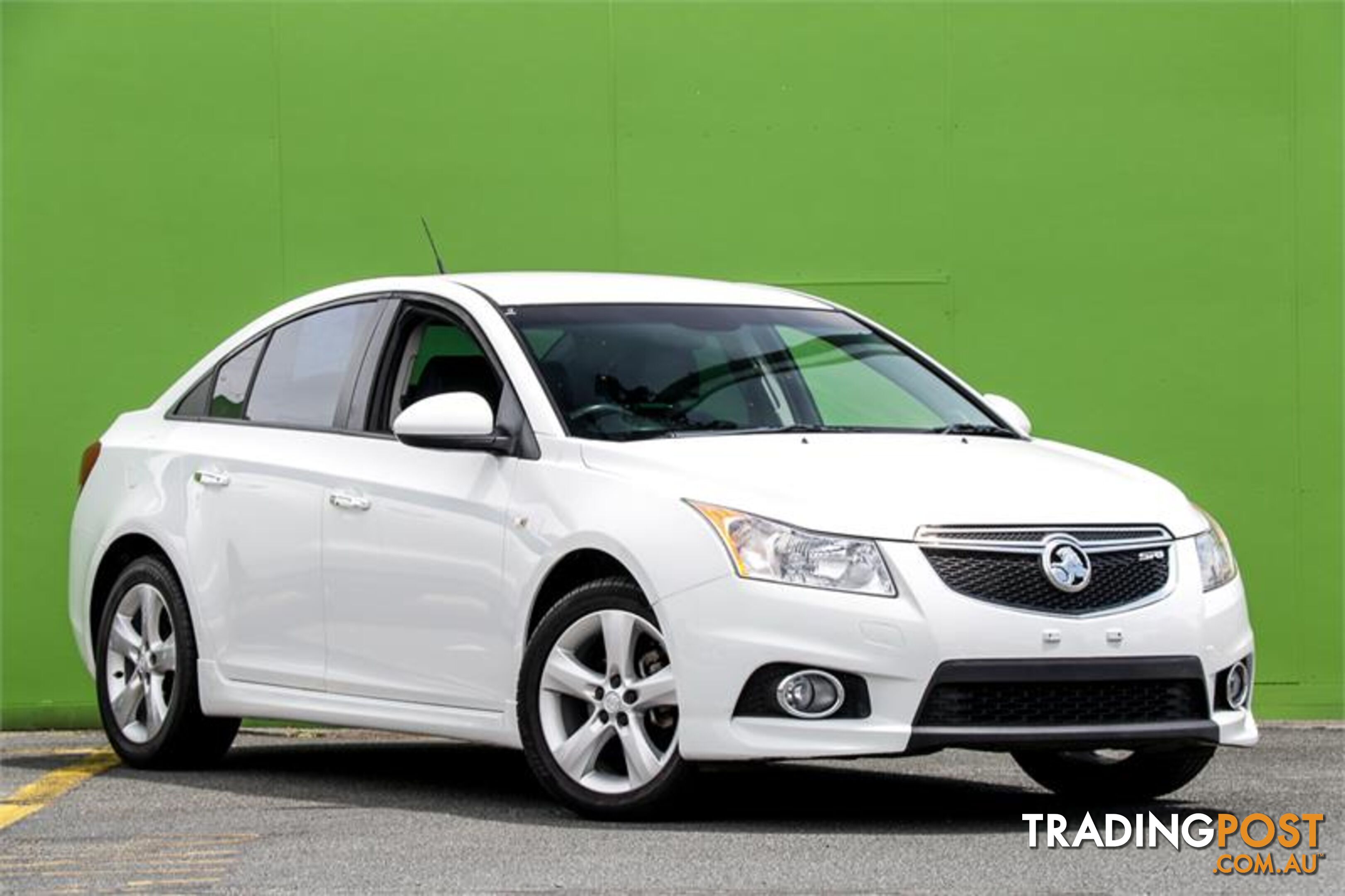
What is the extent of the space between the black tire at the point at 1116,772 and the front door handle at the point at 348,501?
7.51 feet

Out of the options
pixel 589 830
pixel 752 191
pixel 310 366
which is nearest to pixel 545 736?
pixel 589 830

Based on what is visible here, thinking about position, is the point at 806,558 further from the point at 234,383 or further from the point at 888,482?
the point at 234,383

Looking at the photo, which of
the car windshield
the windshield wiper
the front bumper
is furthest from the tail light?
the front bumper

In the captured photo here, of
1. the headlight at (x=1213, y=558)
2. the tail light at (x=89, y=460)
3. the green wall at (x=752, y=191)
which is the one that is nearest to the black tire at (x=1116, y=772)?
the headlight at (x=1213, y=558)

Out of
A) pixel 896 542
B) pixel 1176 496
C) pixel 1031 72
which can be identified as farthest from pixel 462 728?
pixel 1031 72

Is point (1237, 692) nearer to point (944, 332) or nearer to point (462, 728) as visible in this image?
point (462, 728)

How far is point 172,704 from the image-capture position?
9898 mm

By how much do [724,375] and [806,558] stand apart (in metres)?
1.49

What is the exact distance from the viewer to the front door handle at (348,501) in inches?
351

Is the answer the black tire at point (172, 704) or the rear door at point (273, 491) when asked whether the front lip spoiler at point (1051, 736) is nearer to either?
the rear door at point (273, 491)

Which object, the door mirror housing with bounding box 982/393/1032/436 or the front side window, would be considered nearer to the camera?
the front side window

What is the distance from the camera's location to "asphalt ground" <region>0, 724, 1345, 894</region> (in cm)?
673

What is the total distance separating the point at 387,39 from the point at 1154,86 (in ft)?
11.8

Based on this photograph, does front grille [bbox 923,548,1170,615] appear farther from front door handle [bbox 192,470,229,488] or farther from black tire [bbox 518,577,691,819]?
front door handle [bbox 192,470,229,488]
